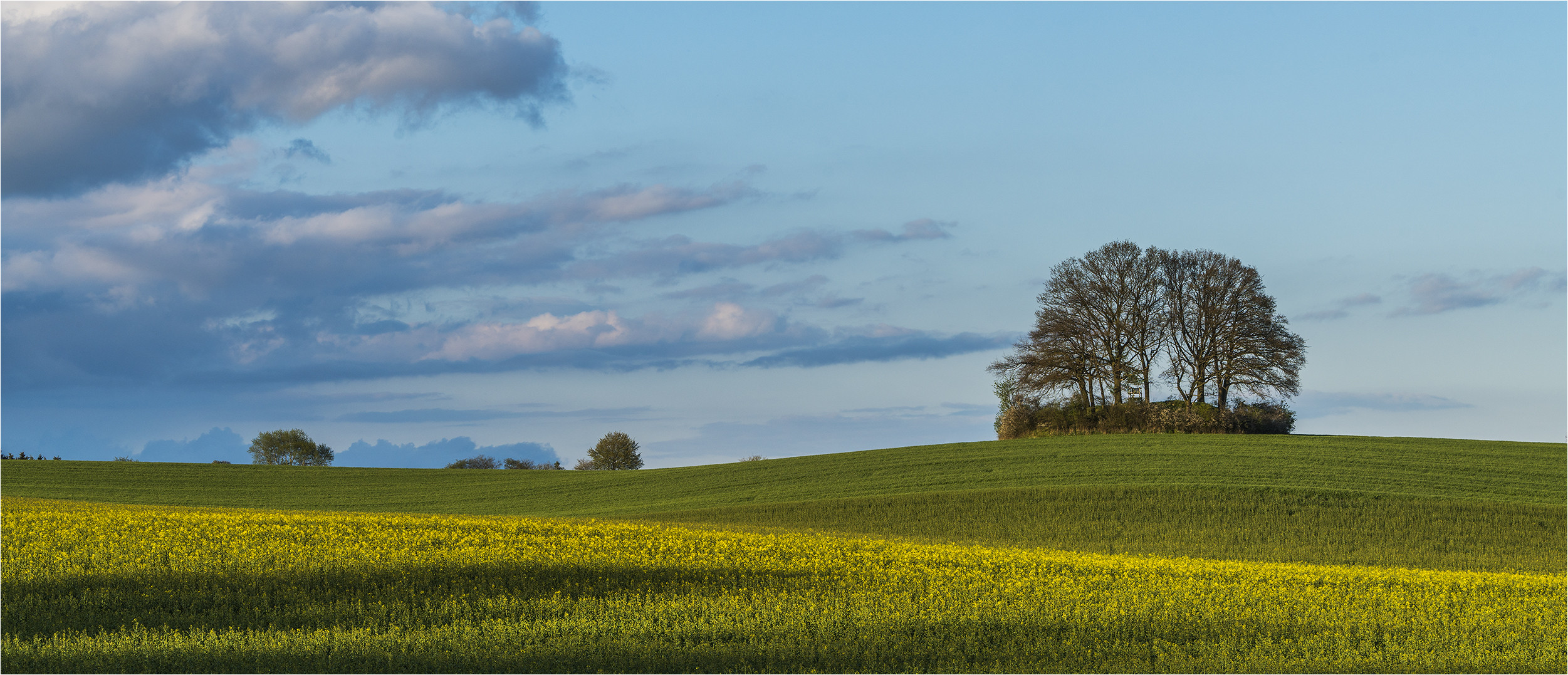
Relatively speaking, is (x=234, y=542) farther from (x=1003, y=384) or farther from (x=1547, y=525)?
(x=1003, y=384)

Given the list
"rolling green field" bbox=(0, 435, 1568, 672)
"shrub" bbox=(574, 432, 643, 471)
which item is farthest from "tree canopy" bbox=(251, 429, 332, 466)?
"rolling green field" bbox=(0, 435, 1568, 672)

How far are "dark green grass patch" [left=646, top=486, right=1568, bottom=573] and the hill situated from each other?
11 centimetres

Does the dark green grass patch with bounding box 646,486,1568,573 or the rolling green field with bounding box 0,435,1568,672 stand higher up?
the rolling green field with bounding box 0,435,1568,672

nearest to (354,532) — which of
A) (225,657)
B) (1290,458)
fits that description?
(225,657)

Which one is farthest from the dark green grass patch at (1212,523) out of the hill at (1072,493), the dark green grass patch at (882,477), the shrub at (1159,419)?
the shrub at (1159,419)

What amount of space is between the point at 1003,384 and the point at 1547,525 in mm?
30766

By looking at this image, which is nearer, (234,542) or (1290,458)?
(234,542)

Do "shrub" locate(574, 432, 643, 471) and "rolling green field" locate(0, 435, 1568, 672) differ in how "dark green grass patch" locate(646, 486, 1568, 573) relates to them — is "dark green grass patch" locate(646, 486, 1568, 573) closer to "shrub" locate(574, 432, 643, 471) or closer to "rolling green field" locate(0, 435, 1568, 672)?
"rolling green field" locate(0, 435, 1568, 672)

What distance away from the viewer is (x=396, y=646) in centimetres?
1105

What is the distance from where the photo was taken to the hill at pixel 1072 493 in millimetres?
29344

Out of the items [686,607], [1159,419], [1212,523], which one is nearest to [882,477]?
[1212,523]

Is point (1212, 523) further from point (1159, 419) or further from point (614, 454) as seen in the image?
point (614, 454)

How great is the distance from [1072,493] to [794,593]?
23894mm

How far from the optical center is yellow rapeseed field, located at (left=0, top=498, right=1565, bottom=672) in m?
10.8
